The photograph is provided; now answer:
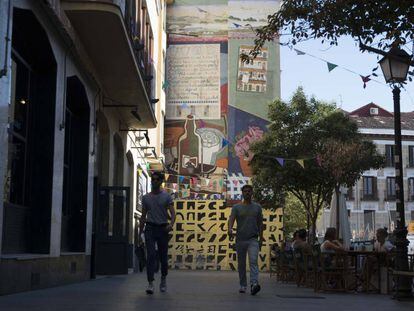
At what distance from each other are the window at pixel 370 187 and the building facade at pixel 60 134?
49101 mm

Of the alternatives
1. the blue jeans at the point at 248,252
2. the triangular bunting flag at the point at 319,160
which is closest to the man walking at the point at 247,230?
the blue jeans at the point at 248,252

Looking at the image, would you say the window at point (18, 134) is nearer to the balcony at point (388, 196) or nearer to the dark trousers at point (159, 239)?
the dark trousers at point (159, 239)

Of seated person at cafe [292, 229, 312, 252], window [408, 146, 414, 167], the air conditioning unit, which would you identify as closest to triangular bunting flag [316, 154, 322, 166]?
seated person at cafe [292, 229, 312, 252]

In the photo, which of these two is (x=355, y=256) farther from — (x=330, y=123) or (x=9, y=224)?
(x=330, y=123)

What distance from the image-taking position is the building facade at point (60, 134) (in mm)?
10133

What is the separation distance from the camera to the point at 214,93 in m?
47.9

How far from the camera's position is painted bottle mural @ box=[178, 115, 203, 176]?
1853 inches

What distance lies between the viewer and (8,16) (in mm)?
8609

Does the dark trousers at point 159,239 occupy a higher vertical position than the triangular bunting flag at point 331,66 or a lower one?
lower

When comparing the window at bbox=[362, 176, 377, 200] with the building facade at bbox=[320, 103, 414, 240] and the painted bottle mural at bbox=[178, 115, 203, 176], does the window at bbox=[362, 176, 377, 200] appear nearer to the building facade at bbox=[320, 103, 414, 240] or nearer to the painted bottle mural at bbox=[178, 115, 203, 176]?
the building facade at bbox=[320, 103, 414, 240]

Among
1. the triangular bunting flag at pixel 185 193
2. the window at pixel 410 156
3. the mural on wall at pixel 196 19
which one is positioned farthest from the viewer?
the window at pixel 410 156

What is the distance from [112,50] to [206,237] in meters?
17.8

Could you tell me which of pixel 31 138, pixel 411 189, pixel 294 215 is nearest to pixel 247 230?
pixel 31 138

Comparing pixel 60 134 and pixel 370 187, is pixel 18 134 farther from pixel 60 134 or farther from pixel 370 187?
pixel 370 187
